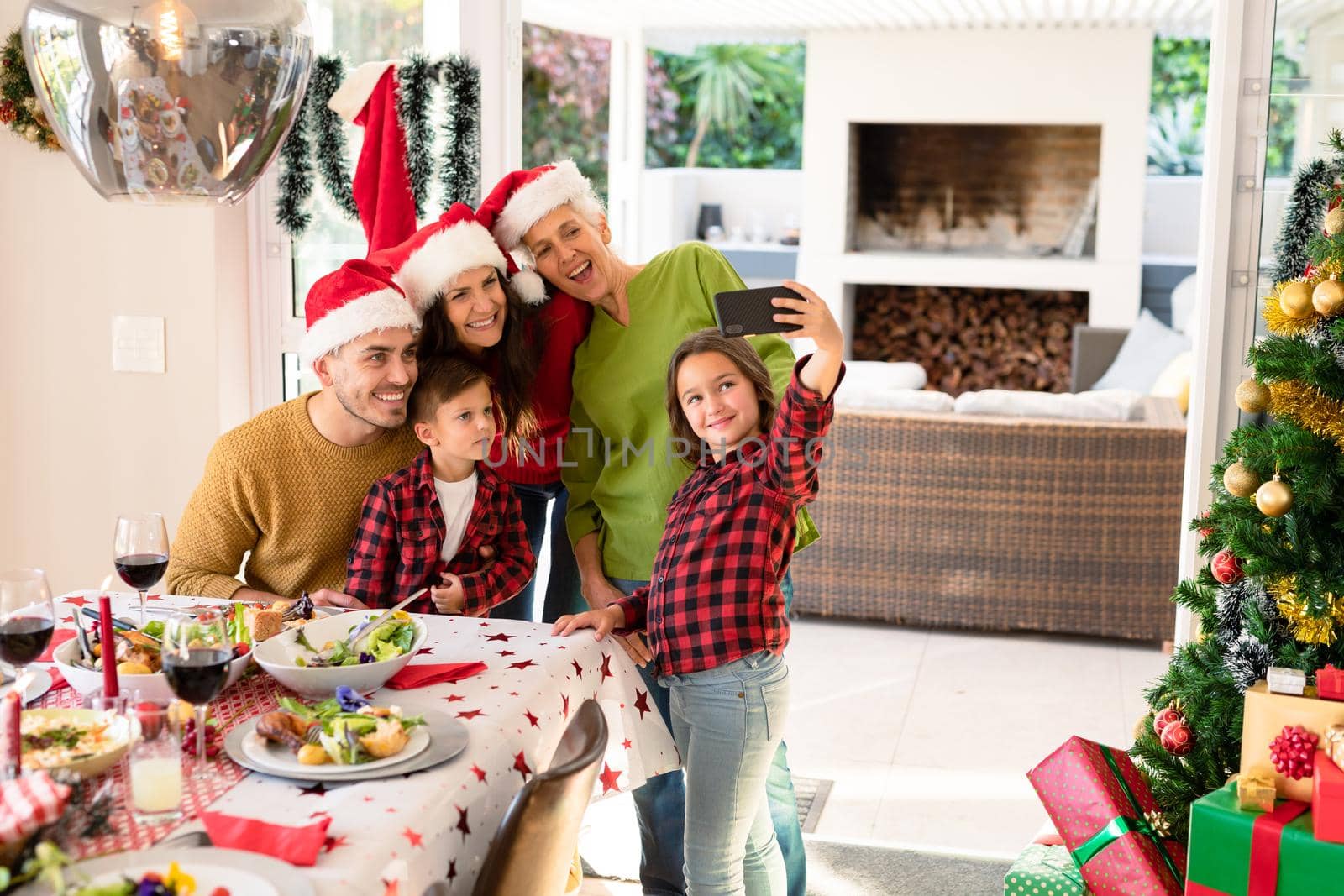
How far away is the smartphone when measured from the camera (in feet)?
6.31

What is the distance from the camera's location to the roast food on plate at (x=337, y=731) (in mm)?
1451

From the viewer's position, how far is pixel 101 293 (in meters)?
3.21

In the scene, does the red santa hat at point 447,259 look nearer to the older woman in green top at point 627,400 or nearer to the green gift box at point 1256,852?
the older woman in green top at point 627,400

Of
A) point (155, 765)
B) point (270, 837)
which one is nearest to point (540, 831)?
point (270, 837)

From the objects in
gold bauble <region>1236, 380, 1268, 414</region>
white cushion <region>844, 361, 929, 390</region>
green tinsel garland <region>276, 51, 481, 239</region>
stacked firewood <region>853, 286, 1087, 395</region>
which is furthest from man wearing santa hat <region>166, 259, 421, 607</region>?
stacked firewood <region>853, 286, 1087, 395</region>

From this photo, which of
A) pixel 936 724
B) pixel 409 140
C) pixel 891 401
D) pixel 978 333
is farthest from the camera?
pixel 978 333

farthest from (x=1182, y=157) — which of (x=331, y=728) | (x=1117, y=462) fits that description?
(x=331, y=728)

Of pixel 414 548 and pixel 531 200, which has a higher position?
pixel 531 200

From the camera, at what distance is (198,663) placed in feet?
4.63

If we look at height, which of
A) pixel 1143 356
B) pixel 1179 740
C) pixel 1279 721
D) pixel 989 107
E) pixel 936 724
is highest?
pixel 989 107

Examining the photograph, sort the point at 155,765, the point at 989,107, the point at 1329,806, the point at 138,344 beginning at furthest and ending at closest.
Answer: the point at 989,107 < the point at 138,344 < the point at 1329,806 < the point at 155,765

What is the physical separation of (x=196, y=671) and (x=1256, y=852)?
1.48 m

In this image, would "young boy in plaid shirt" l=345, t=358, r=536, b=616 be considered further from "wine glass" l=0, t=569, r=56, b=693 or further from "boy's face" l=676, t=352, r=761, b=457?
"wine glass" l=0, t=569, r=56, b=693

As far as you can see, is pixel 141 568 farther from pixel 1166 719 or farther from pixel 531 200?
pixel 1166 719
